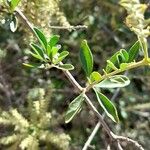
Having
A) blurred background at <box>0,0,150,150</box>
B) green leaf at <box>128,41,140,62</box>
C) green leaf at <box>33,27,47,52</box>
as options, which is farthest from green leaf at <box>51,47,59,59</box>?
blurred background at <box>0,0,150,150</box>

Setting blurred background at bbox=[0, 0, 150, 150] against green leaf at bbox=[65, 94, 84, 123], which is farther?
blurred background at bbox=[0, 0, 150, 150]

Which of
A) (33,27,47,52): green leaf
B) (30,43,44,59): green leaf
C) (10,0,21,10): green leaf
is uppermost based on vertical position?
(10,0,21,10): green leaf

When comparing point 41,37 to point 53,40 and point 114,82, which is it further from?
point 114,82

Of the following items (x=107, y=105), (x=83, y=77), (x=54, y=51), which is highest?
(x=54, y=51)

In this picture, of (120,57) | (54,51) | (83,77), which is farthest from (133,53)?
(83,77)

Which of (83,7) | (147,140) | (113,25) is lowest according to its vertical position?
(147,140)

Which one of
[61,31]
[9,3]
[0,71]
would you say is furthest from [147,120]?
[9,3]

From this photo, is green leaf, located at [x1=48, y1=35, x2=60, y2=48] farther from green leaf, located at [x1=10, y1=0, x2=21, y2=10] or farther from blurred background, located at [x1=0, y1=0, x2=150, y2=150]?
blurred background, located at [x1=0, y1=0, x2=150, y2=150]

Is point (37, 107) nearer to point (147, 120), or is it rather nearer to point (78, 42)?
point (78, 42)
